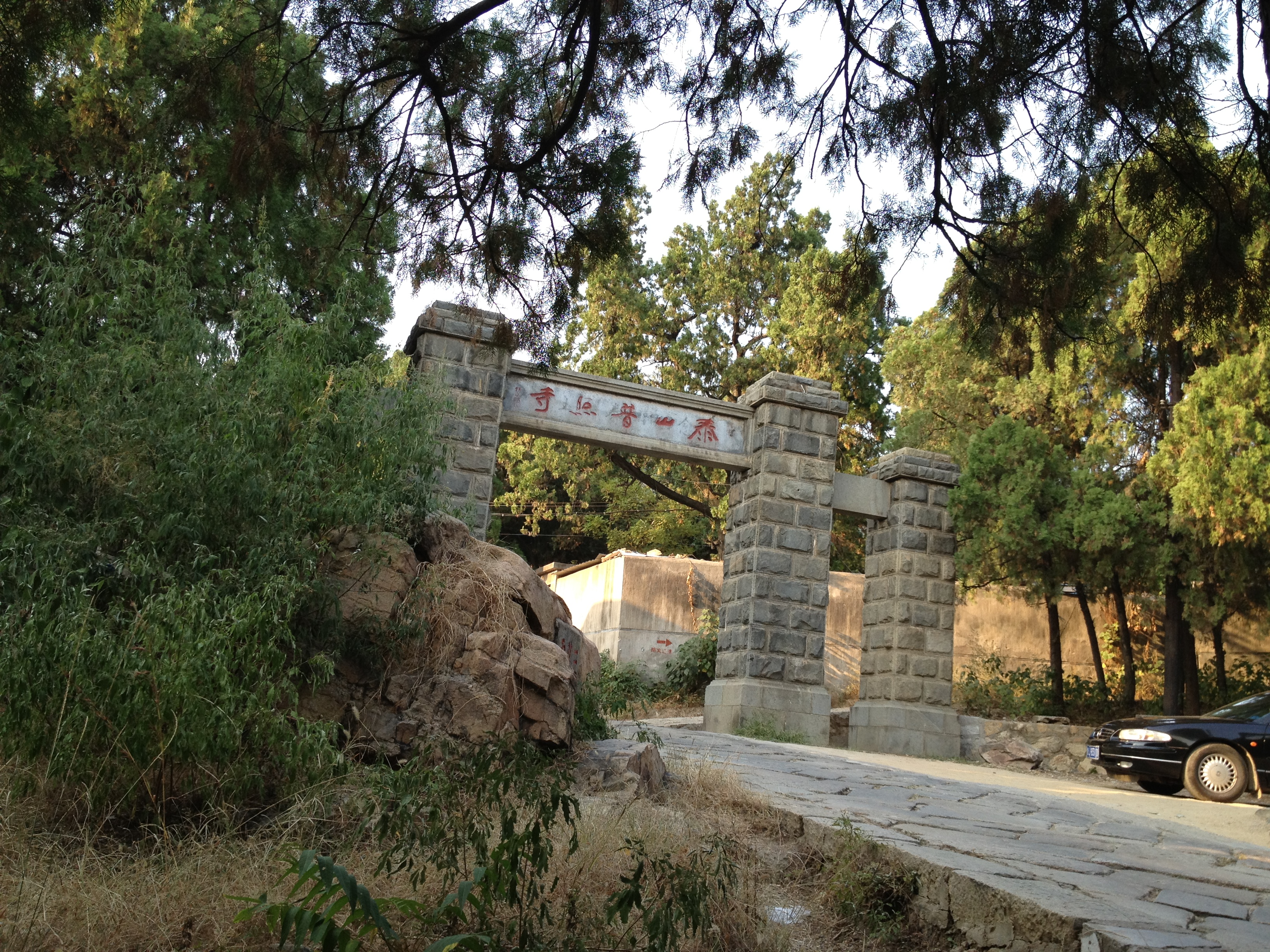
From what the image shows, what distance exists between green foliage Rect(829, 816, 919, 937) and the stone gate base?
746cm

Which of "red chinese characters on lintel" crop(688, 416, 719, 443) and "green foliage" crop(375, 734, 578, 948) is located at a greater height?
"red chinese characters on lintel" crop(688, 416, 719, 443)

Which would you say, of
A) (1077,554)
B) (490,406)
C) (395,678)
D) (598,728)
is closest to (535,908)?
(395,678)

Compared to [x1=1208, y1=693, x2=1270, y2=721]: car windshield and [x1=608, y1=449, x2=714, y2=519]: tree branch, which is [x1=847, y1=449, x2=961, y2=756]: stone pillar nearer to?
[x1=1208, y1=693, x2=1270, y2=721]: car windshield

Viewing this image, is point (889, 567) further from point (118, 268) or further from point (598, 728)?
point (118, 268)

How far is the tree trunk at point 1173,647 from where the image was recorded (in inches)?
503

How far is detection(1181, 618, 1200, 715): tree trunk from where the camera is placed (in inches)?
522

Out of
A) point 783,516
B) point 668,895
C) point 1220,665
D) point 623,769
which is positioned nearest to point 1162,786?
point 783,516

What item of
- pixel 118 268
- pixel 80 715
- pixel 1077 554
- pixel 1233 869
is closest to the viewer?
pixel 80 715

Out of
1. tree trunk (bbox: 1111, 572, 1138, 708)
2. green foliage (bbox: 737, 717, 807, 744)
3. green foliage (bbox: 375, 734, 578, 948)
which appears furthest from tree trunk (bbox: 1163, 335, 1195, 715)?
green foliage (bbox: 375, 734, 578, 948)

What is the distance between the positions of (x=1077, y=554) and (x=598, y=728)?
29.6 feet

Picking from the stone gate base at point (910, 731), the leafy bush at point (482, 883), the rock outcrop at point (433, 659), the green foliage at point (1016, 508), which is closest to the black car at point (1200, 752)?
the stone gate base at point (910, 731)

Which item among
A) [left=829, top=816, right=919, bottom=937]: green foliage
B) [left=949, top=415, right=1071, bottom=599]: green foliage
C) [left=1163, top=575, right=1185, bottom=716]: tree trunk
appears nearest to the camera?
[left=829, top=816, right=919, bottom=937]: green foliage

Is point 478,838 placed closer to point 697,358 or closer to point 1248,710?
point 1248,710

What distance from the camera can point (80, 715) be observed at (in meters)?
3.41
